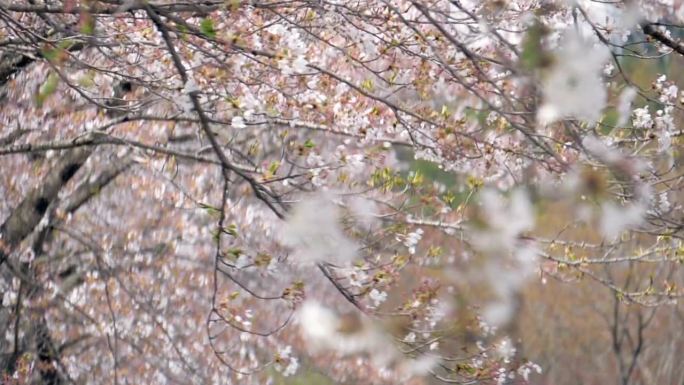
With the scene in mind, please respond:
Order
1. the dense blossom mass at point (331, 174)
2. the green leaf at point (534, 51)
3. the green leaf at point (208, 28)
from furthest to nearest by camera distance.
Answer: the green leaf at point (208, 28)
the dense blossom mass at point (331, 174)
the green leaf at point (534, 51)

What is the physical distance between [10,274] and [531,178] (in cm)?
502

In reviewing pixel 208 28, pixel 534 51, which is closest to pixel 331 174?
pixel 208 28

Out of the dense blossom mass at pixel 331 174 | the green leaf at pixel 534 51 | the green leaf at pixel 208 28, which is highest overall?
the green leaf at pixel 534 51

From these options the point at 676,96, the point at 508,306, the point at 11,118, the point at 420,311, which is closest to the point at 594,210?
the point at 508,306

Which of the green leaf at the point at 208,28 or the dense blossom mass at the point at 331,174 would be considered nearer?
the dense blossom mass at the point at 331,174

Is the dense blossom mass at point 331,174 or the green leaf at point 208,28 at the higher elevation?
the green leaf at point 208,28

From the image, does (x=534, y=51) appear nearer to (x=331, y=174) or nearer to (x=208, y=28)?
(x=208, y=28)

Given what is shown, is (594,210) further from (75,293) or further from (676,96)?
(75,293)

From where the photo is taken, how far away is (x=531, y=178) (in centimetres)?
411

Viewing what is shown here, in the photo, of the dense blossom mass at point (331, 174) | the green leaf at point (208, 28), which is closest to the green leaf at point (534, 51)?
the dense blossom mass at point (331, 174)

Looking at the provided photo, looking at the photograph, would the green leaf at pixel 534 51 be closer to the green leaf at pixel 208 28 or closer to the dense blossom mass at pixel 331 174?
the dense blossom mass at pixel 331 174

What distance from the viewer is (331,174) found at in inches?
203

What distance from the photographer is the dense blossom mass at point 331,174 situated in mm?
2916

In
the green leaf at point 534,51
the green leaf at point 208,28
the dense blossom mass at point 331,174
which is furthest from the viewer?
the green leaf at point 208,28
